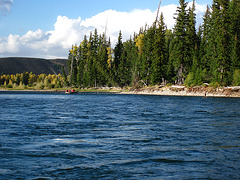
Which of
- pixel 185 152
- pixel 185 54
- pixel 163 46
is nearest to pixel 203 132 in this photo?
pixel 185 152

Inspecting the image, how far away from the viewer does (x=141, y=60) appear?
9419cm

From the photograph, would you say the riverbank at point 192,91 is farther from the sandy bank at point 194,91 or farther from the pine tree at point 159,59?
the pine tree at point 159,59

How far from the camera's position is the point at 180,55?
255 feet

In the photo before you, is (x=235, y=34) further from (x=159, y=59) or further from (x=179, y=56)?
(x=159, y=59)

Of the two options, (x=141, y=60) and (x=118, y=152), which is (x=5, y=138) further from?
(x=141, y=60)

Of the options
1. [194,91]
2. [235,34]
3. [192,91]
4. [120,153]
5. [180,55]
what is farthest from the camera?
[180,55]

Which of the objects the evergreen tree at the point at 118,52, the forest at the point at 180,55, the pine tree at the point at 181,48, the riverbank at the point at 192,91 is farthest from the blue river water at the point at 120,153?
the evergreen tree at the point at 118,52

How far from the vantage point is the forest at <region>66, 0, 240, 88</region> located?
6719 centimetres

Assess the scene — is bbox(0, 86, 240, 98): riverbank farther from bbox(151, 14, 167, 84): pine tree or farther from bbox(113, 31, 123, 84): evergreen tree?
bbox(113, 31, 123, 84): evergreen tree

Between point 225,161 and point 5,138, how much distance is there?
9633mm

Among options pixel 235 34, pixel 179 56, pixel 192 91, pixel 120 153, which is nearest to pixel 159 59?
pixel 179 56

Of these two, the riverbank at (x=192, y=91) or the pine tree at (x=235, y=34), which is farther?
the pine tree at (x=235, y=34)

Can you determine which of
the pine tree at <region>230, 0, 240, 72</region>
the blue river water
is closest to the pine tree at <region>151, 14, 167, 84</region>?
the pine tree at <region>230, 0, 240, 72</region>

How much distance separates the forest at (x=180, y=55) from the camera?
→ 67188 mm
